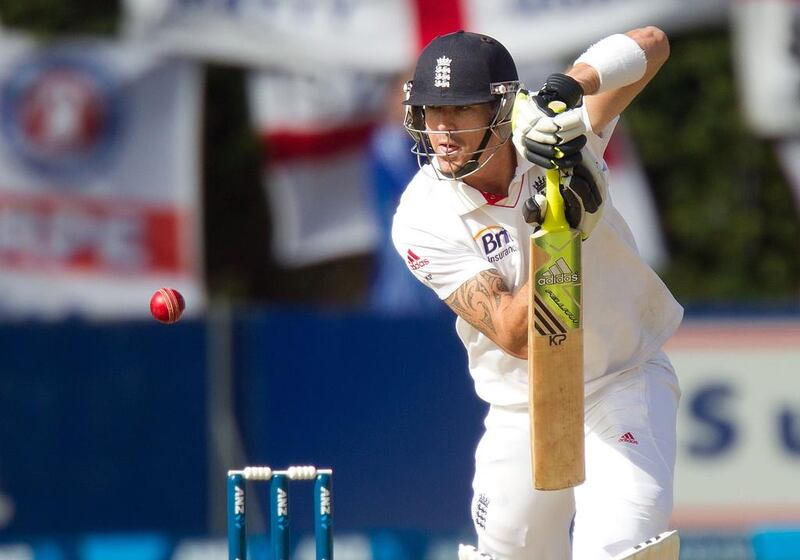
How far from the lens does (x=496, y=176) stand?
4129 millimetres


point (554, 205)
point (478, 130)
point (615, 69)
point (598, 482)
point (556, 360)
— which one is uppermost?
point (615, 69)

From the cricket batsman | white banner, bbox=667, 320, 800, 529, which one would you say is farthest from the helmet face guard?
white banner, bbox=667, 320, 800, 529

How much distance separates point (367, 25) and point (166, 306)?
6.39m

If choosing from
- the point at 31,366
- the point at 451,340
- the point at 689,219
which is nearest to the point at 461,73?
the point at 451,340

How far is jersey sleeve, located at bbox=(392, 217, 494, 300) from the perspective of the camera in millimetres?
4062

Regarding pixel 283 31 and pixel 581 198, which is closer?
pixel 581 198

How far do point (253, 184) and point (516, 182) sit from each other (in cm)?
1004

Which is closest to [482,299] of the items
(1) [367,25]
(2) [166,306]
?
(2) [166,306]

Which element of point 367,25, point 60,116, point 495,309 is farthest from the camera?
point 60,116

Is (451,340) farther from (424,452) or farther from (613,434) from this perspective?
(613,434)

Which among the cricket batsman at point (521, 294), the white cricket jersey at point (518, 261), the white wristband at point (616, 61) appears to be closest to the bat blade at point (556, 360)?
the cricket batsman at point (521, 294)

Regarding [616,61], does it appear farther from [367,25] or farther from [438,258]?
[367,25]

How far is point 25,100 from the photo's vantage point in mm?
10508

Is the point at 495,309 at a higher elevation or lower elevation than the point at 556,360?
higher
